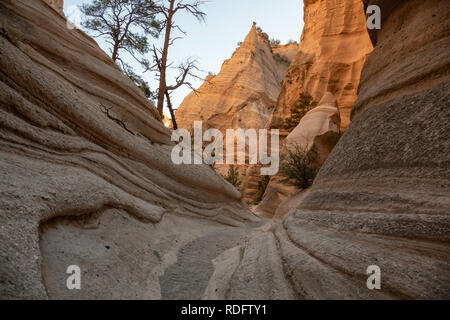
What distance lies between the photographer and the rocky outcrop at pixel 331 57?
1209 centimetres

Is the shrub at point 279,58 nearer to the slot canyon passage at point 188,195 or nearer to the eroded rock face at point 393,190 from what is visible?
the slot canyon passage at point 188,195

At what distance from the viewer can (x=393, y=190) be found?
73.9 inches

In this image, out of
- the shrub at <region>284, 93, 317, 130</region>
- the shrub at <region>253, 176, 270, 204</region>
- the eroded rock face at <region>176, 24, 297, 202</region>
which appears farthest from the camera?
the eroded rock face at <region>176, 24, 297, 202</region>

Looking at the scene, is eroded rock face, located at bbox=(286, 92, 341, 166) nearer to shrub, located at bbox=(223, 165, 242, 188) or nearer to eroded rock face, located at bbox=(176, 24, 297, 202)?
shrub, located at bbox=(223, 165, 242, 188)

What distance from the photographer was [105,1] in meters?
7.66

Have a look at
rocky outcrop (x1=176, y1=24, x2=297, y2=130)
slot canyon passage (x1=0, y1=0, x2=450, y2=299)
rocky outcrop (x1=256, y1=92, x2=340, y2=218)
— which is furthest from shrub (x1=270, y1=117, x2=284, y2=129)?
slot canyon passage (x1=0, y1=0, x2=450, y2=299)

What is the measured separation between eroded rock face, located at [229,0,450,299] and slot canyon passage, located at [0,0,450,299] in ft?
0.03

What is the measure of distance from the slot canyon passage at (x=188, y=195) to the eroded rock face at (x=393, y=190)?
0.01 m

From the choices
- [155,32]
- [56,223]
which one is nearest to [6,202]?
[56,223]

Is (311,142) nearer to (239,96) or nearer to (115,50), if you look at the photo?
(115,50)

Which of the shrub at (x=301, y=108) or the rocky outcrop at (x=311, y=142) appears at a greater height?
the shrub at (x=301, y=108)

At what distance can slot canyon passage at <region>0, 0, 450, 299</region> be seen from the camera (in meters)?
1.36

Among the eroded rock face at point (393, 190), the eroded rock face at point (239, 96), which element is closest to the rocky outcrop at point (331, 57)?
the eroded rock face at point (239, 96)

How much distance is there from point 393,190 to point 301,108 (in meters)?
12.5
